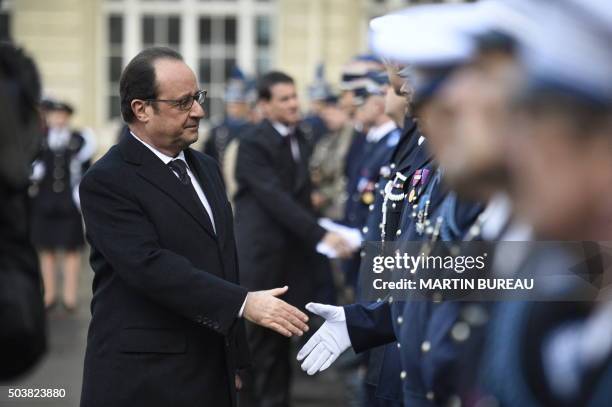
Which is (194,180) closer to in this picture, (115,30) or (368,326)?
(368,326)

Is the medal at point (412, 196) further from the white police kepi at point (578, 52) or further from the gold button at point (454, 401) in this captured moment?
the white police kepi at point (578, 52)

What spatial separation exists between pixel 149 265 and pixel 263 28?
603 inches

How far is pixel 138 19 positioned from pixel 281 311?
50.8 feet

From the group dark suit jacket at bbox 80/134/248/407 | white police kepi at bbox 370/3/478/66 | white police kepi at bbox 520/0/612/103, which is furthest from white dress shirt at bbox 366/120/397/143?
white police kepi at bbox 520/0/612/103

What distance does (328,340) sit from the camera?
382 cm

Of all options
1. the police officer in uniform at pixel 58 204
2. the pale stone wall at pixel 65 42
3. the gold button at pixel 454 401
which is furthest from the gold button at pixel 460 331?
the pale stone wall at pixel 65 42

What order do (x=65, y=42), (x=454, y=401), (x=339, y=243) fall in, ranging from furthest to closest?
(x=65, y=42) → (x=339, y=243) → (x=454, y=401)

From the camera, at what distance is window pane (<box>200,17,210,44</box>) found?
18984 millimetres

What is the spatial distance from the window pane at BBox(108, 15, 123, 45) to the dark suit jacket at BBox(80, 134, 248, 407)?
593 inches

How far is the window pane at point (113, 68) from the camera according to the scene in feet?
61.9

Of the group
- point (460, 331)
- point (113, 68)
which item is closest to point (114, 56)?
point (113, 68)

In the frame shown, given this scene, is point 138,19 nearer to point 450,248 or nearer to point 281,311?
point 281,311

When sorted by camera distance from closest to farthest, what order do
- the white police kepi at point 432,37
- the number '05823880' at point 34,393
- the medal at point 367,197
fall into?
the white police kepi at point 432,37, the number '05823880' at point 34,393, the medal at point 367,197

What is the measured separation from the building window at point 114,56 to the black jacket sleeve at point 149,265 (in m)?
15.0
